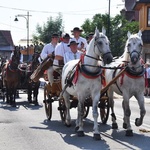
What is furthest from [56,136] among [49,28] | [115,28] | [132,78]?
[49,28]

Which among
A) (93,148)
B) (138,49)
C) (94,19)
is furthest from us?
(94,19)

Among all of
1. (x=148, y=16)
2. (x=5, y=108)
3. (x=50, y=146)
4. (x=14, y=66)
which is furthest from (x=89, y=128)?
(x=148, y=16)

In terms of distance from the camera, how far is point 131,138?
1038cm

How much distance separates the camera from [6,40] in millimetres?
101625

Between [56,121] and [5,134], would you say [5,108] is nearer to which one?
[56,121]

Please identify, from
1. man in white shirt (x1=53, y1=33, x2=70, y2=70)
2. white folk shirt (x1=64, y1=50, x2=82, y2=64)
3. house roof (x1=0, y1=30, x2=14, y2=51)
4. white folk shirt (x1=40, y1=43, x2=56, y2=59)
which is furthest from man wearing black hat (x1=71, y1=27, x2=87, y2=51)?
house roof (x1=0, y1=30, x2=14, y2=51)

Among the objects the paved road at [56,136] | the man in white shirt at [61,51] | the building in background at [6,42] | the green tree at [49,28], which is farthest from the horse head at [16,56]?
the building in background at [6,42]

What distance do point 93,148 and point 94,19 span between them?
1931 inches

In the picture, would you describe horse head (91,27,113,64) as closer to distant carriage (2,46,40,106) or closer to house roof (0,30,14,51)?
distant carriage (2,46,40,106)

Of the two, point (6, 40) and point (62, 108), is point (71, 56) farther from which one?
point (6, 40)

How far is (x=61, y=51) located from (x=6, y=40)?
9009 centimetres

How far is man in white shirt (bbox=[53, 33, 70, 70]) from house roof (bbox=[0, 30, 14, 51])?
3391 inches

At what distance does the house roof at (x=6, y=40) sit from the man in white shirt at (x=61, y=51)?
86.1 m

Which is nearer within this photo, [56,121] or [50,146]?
[50,146]
